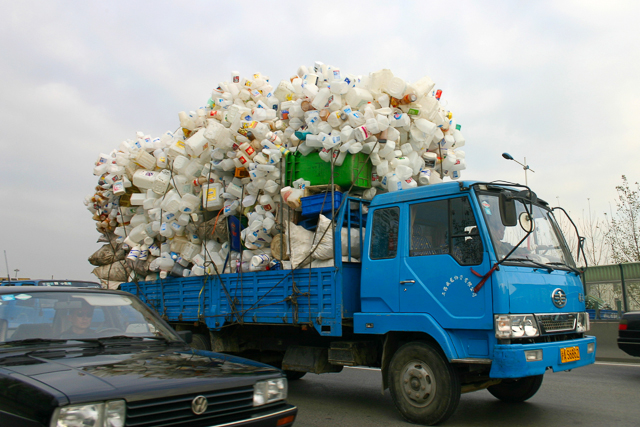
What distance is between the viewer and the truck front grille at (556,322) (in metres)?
4.83

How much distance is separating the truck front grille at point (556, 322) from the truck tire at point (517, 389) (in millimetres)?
1022

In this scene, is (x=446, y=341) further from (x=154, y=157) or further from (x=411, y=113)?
(x=154, y=157)

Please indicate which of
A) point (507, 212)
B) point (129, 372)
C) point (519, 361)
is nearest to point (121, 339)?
point (129, 372)

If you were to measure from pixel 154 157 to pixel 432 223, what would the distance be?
215 inches

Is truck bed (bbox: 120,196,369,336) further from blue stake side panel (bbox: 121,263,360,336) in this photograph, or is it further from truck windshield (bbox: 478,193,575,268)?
truck windshield (bbox: 478,193,575,268)

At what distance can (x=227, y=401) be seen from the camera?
296 centimetres

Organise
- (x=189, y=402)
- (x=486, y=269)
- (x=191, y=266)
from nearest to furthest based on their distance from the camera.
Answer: (x=189, y=402) < (x=486, y=269) < (x=191, y=266)

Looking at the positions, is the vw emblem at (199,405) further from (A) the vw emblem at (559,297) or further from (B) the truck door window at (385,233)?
(A) the vw emblem at (559,297)

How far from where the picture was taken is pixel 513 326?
4590 mm

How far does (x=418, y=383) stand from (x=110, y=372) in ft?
10.3

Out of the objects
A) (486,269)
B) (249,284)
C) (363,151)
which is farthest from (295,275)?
(486,269)

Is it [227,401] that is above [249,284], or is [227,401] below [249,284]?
below

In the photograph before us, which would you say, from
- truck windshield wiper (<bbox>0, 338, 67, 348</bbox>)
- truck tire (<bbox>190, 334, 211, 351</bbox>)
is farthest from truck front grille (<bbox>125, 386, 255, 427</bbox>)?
truck tire (<bbox>190, 334, 211, 351</bbox>)

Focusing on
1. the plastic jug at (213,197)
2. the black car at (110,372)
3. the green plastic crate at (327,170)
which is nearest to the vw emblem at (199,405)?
the black car at (110,372)
